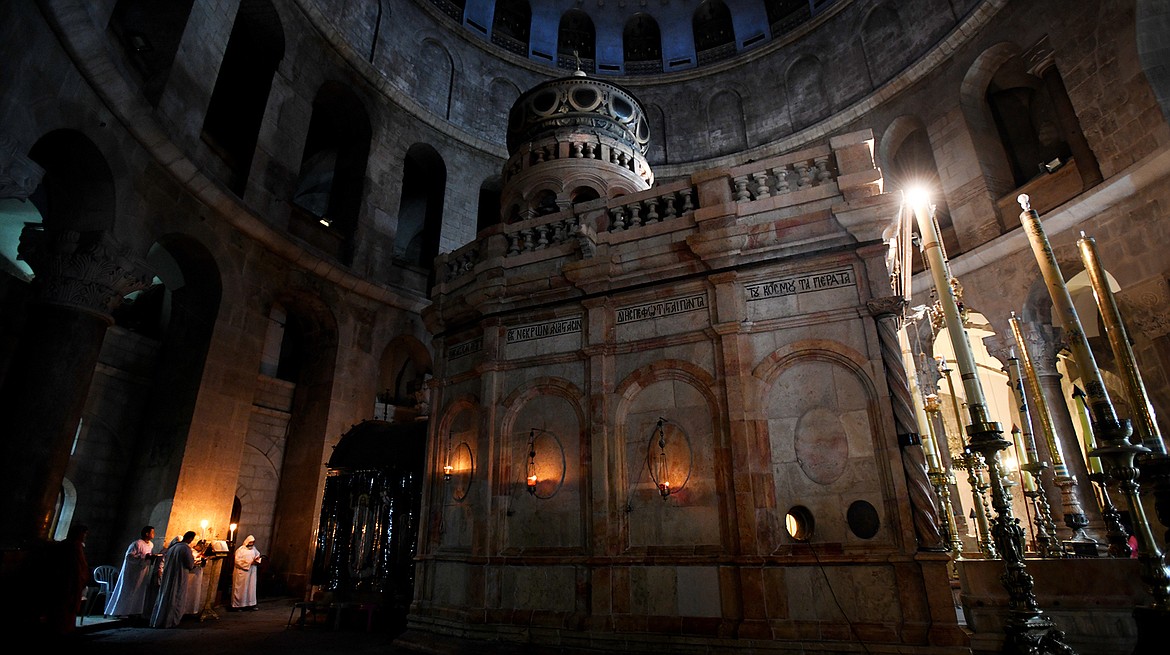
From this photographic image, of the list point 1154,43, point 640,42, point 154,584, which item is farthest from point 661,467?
point 640,42

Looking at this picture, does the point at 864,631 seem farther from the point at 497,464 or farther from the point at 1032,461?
the point at 497,464

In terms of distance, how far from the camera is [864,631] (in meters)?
6.71

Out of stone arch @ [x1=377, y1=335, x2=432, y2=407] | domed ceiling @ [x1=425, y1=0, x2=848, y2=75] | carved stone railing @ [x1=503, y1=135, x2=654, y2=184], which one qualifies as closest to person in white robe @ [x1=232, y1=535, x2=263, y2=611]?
stone arch @ [x1=377, y1=335, x2=432, y2=407]

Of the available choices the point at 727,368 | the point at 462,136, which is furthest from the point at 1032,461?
the point at 462,136

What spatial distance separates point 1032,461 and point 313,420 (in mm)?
17171

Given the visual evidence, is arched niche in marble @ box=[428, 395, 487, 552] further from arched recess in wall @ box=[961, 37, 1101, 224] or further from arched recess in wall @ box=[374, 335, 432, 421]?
arched recess in wall @ box=[961, 37, 1101, 224]

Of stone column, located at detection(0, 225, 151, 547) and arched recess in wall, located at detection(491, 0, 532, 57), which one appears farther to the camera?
arched recess in wall, located at detection(491, 0, 532, 57)

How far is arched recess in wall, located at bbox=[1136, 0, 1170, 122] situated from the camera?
475 inches

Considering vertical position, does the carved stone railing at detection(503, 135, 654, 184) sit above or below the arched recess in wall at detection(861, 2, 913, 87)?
below

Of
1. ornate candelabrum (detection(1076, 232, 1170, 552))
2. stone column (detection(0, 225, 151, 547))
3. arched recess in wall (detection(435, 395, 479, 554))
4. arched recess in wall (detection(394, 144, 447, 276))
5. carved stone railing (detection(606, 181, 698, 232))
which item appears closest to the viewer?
ornate candelabrum (detection(1076, 232, 1170, 552))

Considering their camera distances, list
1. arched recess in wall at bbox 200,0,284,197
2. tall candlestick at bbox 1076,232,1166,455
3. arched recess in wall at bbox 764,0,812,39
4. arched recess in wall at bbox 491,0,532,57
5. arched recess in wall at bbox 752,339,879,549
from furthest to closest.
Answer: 1. arched recess in wall at bbox 491,0,532,57
2. arched recess in wall at bbox 764,0,812,39
3. arched recess in wall at bbox 200,0,284,197
4. arched recess in wall at bbox 752,339,879,549
5. tall candlestick at bbox 1076,232,1166,455

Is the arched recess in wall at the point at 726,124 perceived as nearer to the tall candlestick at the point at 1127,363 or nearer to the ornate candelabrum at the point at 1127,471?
the tall candlestick at the point at 1127,363

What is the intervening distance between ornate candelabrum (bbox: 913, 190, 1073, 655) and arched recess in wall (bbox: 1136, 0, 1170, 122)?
12.5 m

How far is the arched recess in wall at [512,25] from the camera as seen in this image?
Result: 1029 inches
